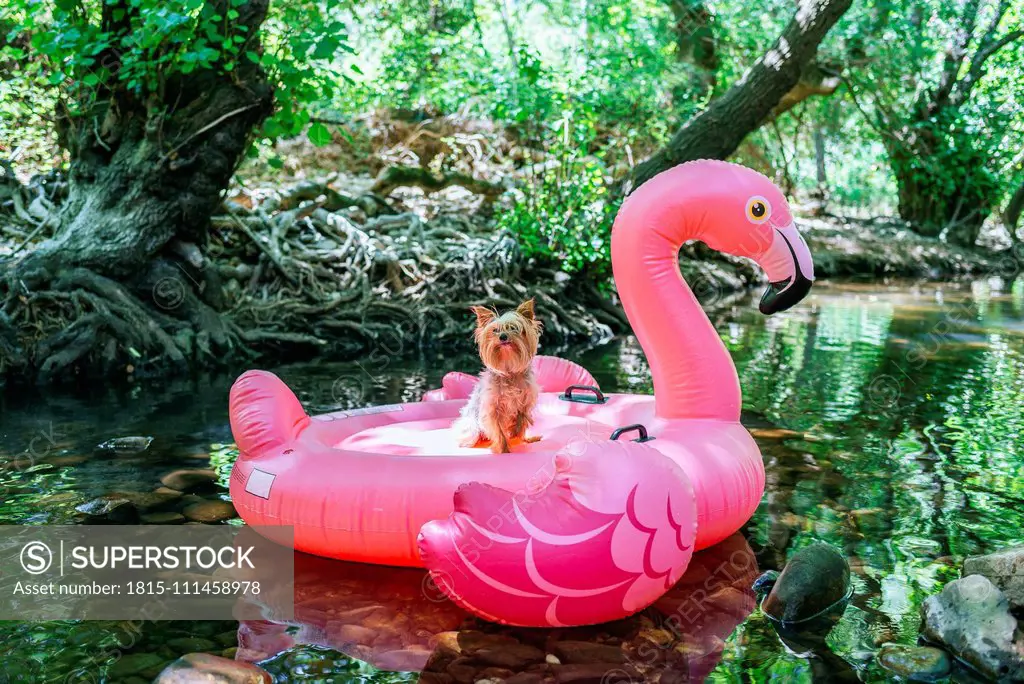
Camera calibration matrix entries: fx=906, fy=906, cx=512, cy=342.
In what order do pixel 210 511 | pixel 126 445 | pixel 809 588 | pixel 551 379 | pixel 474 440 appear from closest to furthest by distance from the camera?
pixel 809 588 < pixel 474 440 < pixel 210 511 < pixel 551 379 < pixel 126 445

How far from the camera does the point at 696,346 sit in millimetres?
4762

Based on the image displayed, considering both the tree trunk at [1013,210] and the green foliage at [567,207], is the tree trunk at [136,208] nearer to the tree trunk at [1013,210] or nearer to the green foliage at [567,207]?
the green foliage at [567,207]

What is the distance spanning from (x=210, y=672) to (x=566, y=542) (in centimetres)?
134

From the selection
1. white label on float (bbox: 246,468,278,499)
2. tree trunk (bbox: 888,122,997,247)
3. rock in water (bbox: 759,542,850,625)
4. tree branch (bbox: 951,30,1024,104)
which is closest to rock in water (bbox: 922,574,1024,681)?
rock in water (bbox: 759,542,850,625)

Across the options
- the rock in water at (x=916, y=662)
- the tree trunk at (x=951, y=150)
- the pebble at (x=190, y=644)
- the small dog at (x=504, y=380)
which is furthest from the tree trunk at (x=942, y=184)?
the pebble at (x=190, y=644)

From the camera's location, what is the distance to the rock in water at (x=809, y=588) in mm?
3781

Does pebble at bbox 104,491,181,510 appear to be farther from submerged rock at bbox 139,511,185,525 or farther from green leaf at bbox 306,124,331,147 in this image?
green leaf at bbox 306,124,331,147

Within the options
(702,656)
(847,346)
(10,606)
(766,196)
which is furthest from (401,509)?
(847,346)

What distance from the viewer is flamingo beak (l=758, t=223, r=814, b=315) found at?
4.57m

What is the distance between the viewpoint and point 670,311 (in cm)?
484

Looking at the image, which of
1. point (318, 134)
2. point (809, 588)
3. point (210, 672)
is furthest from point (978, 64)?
point (210, 672)

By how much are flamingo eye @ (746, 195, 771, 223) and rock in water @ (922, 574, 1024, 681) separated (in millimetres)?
1919

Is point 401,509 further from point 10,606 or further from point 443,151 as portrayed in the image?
point 443,151

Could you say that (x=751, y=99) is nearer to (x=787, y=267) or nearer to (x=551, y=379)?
(x=551, y=379)
